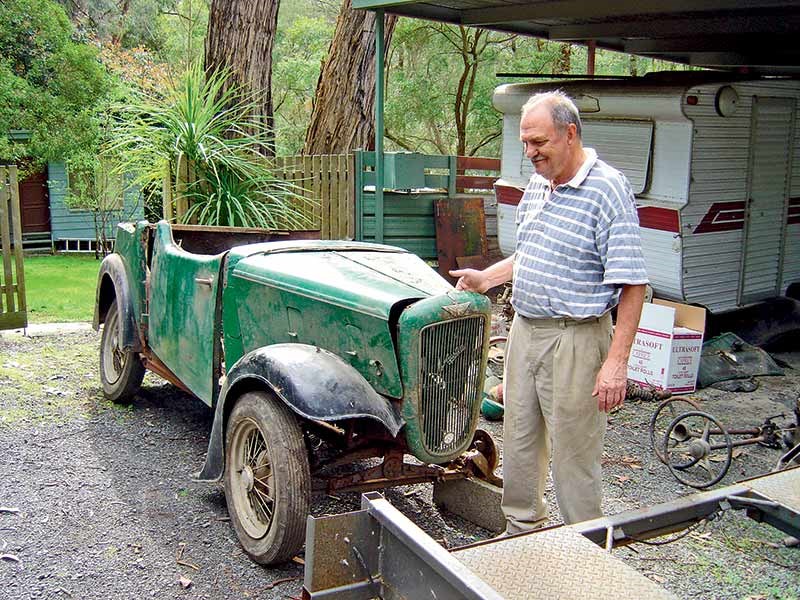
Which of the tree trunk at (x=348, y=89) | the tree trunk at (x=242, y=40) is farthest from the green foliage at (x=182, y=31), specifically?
the tree trunk at (x=242, y=40)

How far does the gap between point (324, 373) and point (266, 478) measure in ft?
2.27

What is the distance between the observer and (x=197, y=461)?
542 centimetres

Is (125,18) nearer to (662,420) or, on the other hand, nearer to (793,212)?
(793,212)

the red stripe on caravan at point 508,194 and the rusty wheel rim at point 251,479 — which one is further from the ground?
the red stripe on caravan at point 508,194

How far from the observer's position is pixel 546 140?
11.2ft

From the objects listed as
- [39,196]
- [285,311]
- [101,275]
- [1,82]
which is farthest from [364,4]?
[39,196]

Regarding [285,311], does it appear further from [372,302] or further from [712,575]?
[712,575]

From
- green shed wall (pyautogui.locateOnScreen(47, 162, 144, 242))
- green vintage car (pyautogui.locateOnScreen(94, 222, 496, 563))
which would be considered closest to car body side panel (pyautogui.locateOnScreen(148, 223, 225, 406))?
green vintage car (pyautogui.locateOnScreen(94, 222, 496, 563))

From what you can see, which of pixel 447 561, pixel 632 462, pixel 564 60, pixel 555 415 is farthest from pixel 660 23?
pixel 447 561

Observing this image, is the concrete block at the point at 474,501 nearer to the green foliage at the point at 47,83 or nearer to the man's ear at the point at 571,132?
the man's ear at the point at 571,132

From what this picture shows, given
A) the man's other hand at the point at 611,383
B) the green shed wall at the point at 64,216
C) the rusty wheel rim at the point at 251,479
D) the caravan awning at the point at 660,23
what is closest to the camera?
the man's other hand at the point at 611,383

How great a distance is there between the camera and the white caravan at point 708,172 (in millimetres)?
7448

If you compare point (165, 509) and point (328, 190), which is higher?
point (328, 190)

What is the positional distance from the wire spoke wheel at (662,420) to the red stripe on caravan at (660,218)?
1.65 metres
